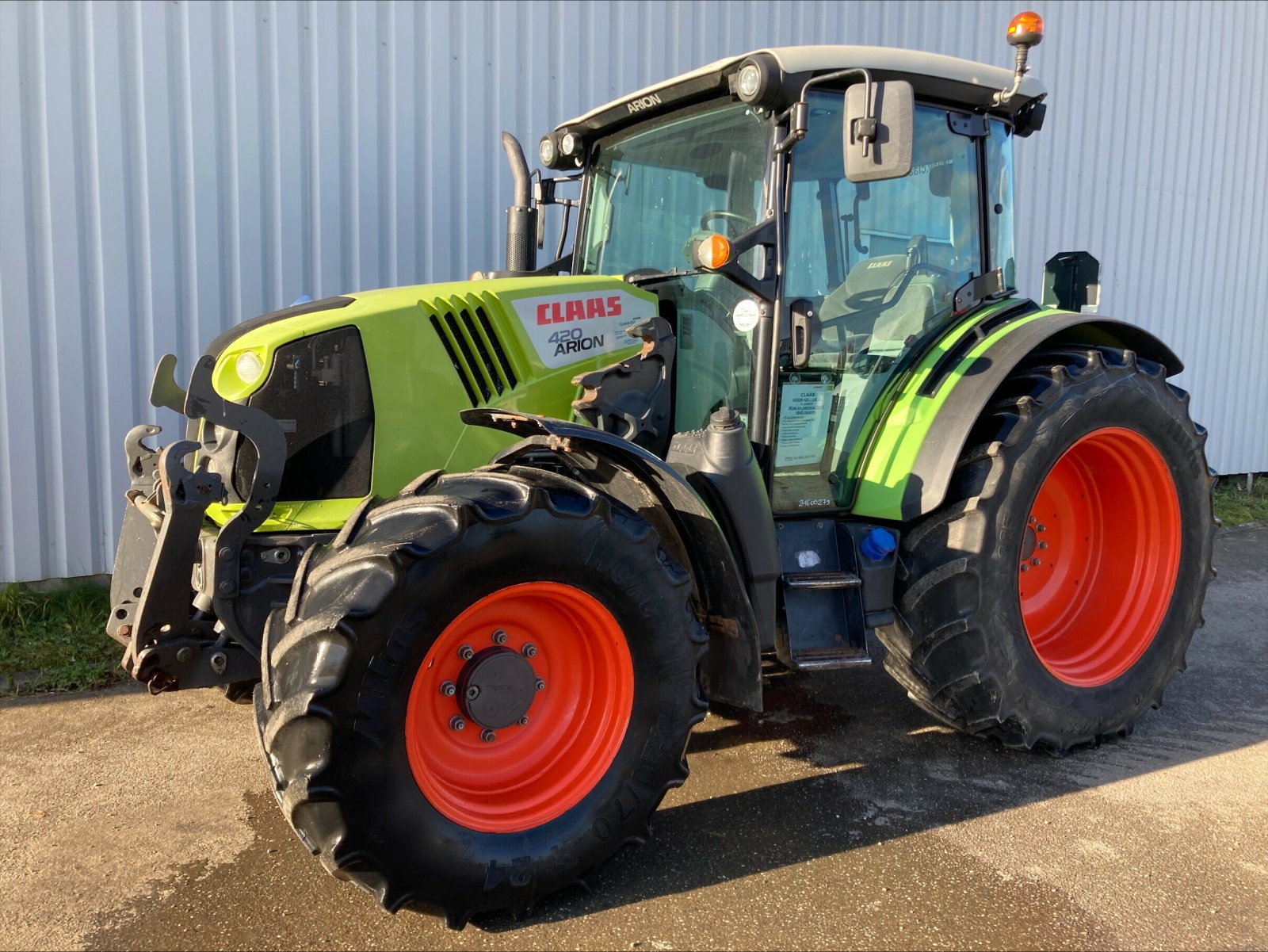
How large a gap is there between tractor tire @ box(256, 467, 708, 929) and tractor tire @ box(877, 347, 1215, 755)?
1.04 meters

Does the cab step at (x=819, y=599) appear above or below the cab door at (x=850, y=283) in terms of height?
below

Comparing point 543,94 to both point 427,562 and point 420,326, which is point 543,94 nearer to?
point 420,326

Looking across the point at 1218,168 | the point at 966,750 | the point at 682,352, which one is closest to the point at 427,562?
the point at 682,352

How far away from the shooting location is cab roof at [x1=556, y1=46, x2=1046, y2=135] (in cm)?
304

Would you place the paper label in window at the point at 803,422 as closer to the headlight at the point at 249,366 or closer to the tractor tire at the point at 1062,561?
the tractor tire at the point at 1062,561

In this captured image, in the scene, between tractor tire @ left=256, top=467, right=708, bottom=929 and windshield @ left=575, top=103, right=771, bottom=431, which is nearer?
tractor tire @ left=256, top=467, right=708, bottom=929

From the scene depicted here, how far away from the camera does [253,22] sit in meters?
4.88

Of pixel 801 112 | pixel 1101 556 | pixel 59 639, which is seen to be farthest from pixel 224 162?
pixel 1101 556

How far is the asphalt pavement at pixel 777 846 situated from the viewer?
233cm

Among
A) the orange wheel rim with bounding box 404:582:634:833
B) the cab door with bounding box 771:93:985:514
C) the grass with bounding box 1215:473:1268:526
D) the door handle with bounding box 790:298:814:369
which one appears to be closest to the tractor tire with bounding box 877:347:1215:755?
the cab door with bounding box 771:93:985:514

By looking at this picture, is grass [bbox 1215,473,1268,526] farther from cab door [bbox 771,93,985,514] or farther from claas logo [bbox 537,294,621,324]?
claas logo [bbox 537,294,621,324]

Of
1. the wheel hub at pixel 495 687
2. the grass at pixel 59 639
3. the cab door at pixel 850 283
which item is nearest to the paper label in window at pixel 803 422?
the cab door at pixel 850 283

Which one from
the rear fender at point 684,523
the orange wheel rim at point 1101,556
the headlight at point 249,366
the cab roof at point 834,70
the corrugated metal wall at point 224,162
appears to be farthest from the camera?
the corrugated metal wall at point 224,162

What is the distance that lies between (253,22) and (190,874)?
13.6 ft
